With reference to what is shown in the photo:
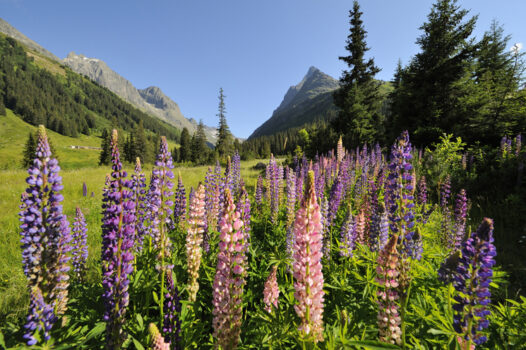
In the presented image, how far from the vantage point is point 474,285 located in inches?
82.7

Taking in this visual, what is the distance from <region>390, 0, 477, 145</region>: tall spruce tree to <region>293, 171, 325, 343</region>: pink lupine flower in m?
19.7

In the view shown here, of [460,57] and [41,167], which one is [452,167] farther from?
[41,167]

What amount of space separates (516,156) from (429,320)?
11.2 meters

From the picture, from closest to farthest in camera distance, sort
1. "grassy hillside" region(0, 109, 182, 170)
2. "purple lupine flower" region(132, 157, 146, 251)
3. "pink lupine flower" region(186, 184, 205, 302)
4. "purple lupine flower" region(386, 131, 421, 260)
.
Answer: "purple lupine flower" region(386, 131, 421, 260), "pink lupine flower" region(186, 184, 205, 302), "purple lupine flower" region(132, 157, 146, 251), "grassy hillside" region(0, 109, 182, 170)

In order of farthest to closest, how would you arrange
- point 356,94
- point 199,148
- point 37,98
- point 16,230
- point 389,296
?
point 37,98
point 199,148
point 356,94
point 16,230
point 389,296

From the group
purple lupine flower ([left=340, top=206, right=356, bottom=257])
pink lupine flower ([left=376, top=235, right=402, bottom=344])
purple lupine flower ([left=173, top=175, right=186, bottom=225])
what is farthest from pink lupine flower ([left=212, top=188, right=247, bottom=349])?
purple lupine flower ([left=173, top=175, right=186, bottom=225])

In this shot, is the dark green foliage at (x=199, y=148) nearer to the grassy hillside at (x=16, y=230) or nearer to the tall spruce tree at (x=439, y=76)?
the grassy hillside at (x=16, y=230)

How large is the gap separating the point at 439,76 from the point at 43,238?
82.4ft

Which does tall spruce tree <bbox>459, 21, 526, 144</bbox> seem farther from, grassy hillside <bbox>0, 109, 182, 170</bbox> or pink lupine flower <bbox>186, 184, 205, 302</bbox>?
grassy hillside <bbox>0, 109, 182, 170</bbox>

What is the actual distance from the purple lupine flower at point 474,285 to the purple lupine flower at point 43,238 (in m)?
3.82

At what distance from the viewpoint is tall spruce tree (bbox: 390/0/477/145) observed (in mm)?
17359

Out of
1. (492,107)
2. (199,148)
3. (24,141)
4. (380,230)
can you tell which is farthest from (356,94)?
(24,141)

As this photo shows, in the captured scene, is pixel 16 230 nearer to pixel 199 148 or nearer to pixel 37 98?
pixel 199 148

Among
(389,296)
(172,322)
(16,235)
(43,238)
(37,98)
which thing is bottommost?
(16,235)
